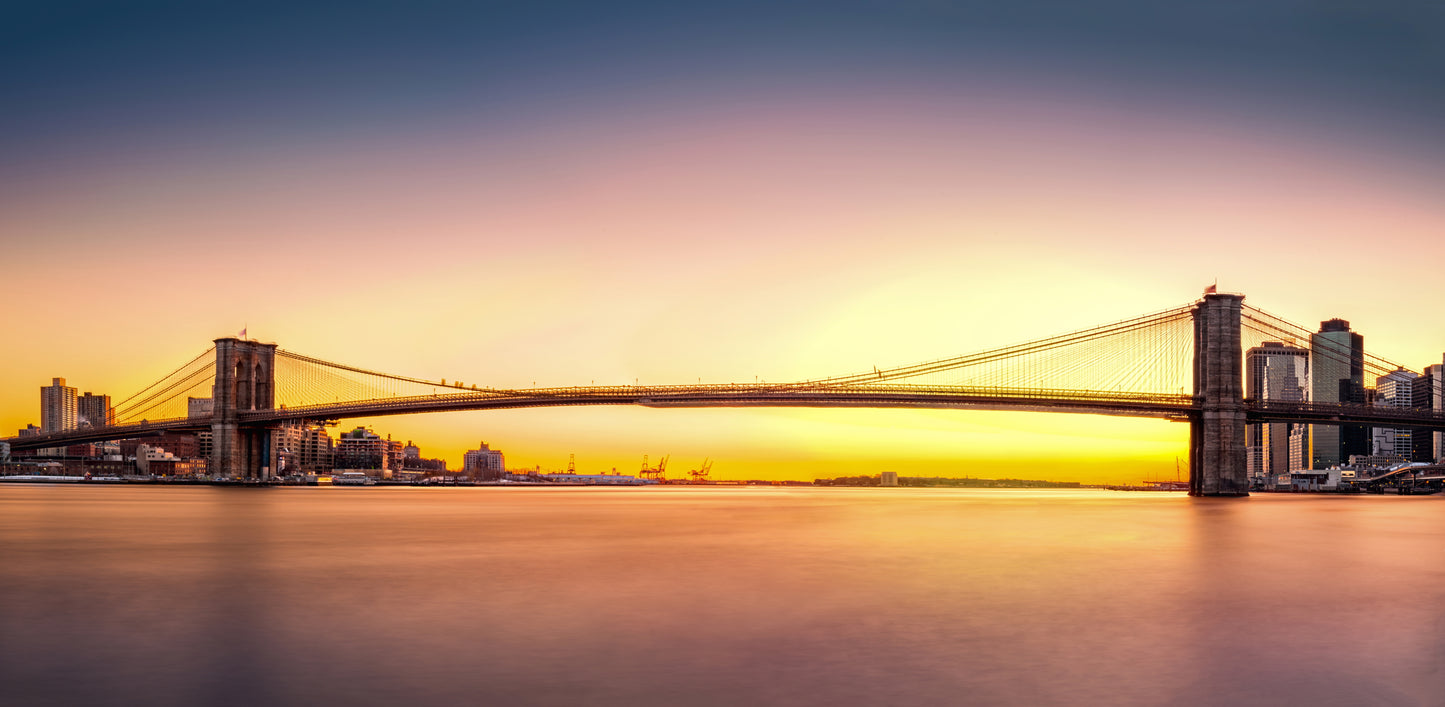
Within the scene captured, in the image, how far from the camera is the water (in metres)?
10.6

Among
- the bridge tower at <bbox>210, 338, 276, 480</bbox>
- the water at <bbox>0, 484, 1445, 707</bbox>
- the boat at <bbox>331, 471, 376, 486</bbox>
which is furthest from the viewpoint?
the boat at <bbox>331, 471, 376, 486</bbox>

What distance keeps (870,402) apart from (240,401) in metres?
62.3

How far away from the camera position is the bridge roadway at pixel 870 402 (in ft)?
219

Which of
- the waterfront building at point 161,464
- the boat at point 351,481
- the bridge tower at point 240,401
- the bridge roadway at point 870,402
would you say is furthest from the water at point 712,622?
the waterfront building at point 161,464

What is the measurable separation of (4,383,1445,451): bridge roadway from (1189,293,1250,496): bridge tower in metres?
1.48

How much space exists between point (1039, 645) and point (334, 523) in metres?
32.7

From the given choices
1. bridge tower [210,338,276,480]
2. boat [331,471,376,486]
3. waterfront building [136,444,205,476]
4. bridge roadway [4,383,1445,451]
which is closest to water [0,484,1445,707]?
bridge roadway [4,383,1445,451]

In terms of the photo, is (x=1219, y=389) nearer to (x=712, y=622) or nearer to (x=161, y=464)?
(x=712, y=622)

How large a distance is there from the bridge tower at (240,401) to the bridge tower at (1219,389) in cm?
8198

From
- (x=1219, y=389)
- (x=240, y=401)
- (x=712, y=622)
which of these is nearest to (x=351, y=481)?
(x=240, y=401)

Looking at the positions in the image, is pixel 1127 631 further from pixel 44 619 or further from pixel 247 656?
pixel 44 619

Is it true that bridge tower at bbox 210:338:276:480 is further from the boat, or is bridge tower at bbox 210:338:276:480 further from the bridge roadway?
the boat

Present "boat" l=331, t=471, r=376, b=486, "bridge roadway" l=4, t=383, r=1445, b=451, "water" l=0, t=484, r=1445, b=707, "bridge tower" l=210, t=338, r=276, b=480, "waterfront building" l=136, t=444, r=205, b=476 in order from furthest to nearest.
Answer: "waterfront building" l=136, t=444, r=205, b=476 < "boat" l=331, t=471, r=376, b=486 < "bridge tower" l=210, t=338, r=276, b=480 < "bridge roadway" l=4, t=383, r=1445, b=451 < "water" l=0, t=484, r=1445, b=707

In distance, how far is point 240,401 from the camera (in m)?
97.2
